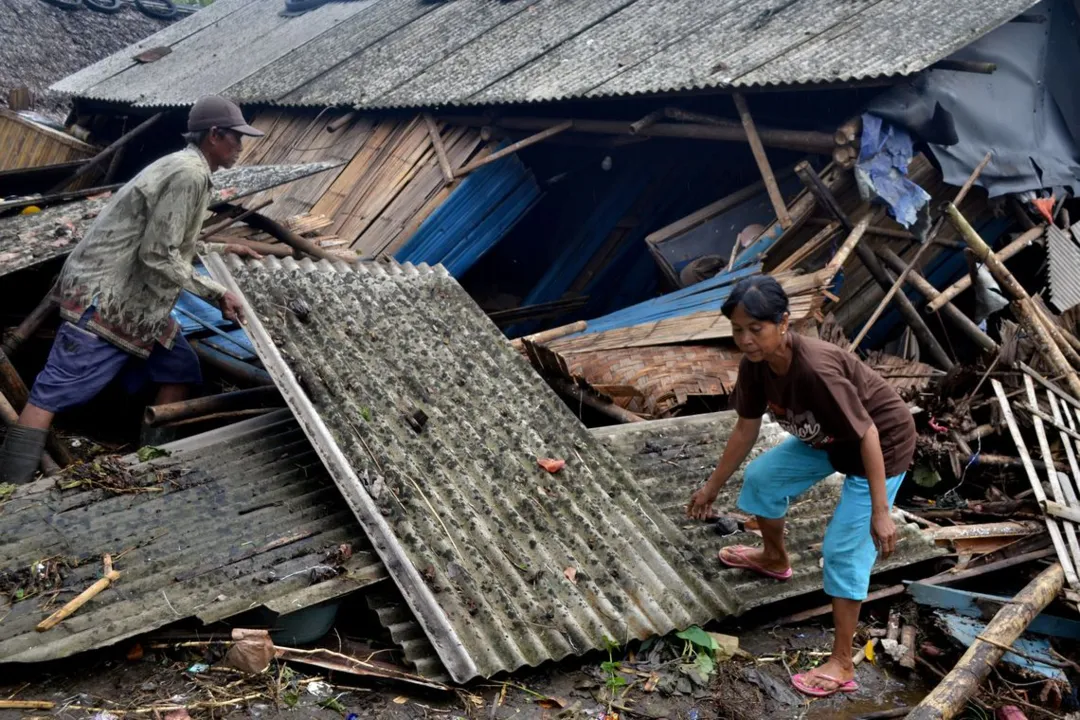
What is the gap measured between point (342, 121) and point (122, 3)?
1149 centimetres

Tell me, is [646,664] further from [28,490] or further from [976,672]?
[28,490]

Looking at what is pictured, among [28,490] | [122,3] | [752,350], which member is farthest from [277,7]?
[752,350]

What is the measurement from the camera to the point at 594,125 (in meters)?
8.82

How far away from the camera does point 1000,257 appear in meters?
8.04

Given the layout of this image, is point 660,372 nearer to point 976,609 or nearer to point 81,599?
point 976,609

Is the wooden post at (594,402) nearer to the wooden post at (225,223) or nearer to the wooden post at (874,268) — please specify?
the wooden post at (225,223)

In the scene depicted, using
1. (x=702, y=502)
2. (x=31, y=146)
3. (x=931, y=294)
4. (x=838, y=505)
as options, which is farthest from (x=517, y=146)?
(x=31, y=146)

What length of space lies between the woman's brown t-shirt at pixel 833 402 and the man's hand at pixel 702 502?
41 cm

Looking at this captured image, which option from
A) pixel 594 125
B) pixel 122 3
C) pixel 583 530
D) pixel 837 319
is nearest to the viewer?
pixel 583 530

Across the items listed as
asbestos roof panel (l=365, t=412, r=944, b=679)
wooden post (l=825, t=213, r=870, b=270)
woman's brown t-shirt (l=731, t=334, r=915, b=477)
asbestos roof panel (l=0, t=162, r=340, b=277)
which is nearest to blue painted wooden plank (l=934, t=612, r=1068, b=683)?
asbestos roof panel (l=365, t=412, r=944, b=679)

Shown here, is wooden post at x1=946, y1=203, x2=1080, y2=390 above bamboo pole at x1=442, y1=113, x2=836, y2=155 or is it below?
below

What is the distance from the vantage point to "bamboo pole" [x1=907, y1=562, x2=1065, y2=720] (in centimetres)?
298

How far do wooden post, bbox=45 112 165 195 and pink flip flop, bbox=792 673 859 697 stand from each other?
9.58 meters

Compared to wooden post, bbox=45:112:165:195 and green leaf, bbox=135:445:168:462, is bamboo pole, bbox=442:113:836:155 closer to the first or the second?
→ wooden post, bbox=45:112:165:195
